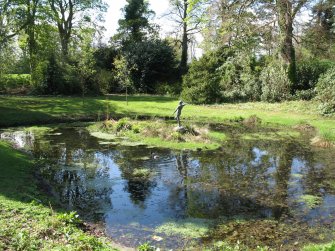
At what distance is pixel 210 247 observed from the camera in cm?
802

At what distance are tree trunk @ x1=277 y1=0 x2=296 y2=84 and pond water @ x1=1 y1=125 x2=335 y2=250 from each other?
566 inches

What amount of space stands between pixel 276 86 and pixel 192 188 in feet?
68.1

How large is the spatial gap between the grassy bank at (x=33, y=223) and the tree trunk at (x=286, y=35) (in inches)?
1030

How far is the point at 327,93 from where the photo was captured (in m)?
25.1

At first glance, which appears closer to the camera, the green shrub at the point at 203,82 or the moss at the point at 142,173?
the moss at the point at 142,173

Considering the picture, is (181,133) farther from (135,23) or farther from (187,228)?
(135,23)

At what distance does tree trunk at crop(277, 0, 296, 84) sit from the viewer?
101ft

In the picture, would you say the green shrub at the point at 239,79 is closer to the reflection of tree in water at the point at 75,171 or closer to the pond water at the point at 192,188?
the pond water at the point at 192,188

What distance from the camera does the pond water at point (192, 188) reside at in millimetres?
9062

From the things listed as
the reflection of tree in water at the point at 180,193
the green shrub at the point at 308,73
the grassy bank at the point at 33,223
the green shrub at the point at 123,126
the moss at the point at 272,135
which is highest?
the green shrub at the point at 308,73

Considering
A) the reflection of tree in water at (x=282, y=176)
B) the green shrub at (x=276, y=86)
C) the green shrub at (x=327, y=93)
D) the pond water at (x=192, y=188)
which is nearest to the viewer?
the pond water at (x=192, y=188)

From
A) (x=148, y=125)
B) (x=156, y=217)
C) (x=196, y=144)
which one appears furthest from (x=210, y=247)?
(x=148, y=125)

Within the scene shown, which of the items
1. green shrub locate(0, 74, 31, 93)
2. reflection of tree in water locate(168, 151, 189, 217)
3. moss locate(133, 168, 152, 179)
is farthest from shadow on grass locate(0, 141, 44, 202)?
green shrub locate(0, 74, 31, 93)

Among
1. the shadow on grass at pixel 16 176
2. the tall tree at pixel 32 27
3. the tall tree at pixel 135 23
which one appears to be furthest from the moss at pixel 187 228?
the tall tree at pixel 135 23
